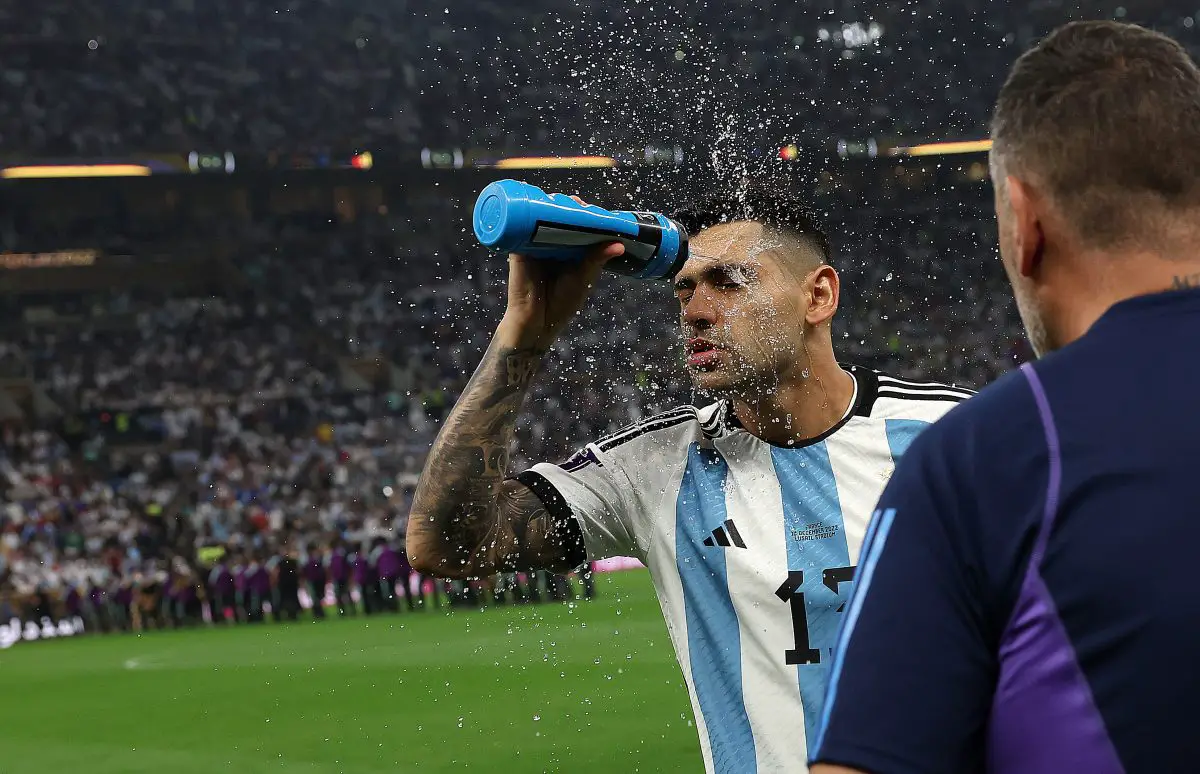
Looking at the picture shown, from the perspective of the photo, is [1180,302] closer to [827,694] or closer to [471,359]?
[827,694]

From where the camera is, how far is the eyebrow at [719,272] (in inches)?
133

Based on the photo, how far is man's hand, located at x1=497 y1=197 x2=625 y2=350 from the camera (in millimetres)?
2918

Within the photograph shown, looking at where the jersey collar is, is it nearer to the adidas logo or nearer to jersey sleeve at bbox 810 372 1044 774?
the adidas logo

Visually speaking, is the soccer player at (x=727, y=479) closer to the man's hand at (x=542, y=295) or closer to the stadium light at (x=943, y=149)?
the man's hand at (x=542, y=295)

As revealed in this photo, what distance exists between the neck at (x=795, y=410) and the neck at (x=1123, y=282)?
1.97 metres

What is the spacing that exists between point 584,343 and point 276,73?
36.5ft

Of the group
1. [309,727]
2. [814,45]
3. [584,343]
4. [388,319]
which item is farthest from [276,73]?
[309,727]

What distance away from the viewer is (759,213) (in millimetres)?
3572

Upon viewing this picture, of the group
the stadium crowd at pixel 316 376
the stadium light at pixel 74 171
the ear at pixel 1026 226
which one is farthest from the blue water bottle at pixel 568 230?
the stadium light at pixel 74 171

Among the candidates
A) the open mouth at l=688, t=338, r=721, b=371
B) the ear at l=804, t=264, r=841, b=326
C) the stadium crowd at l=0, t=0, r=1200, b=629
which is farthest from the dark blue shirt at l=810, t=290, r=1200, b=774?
the stadium crowd at l=0, t=0, r=1200, b=629

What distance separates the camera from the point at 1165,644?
1178 millimetres

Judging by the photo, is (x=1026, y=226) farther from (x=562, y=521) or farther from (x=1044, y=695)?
(x=562, y=521)

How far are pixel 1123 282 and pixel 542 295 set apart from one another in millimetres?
1778

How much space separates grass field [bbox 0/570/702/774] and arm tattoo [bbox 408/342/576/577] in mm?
6436
